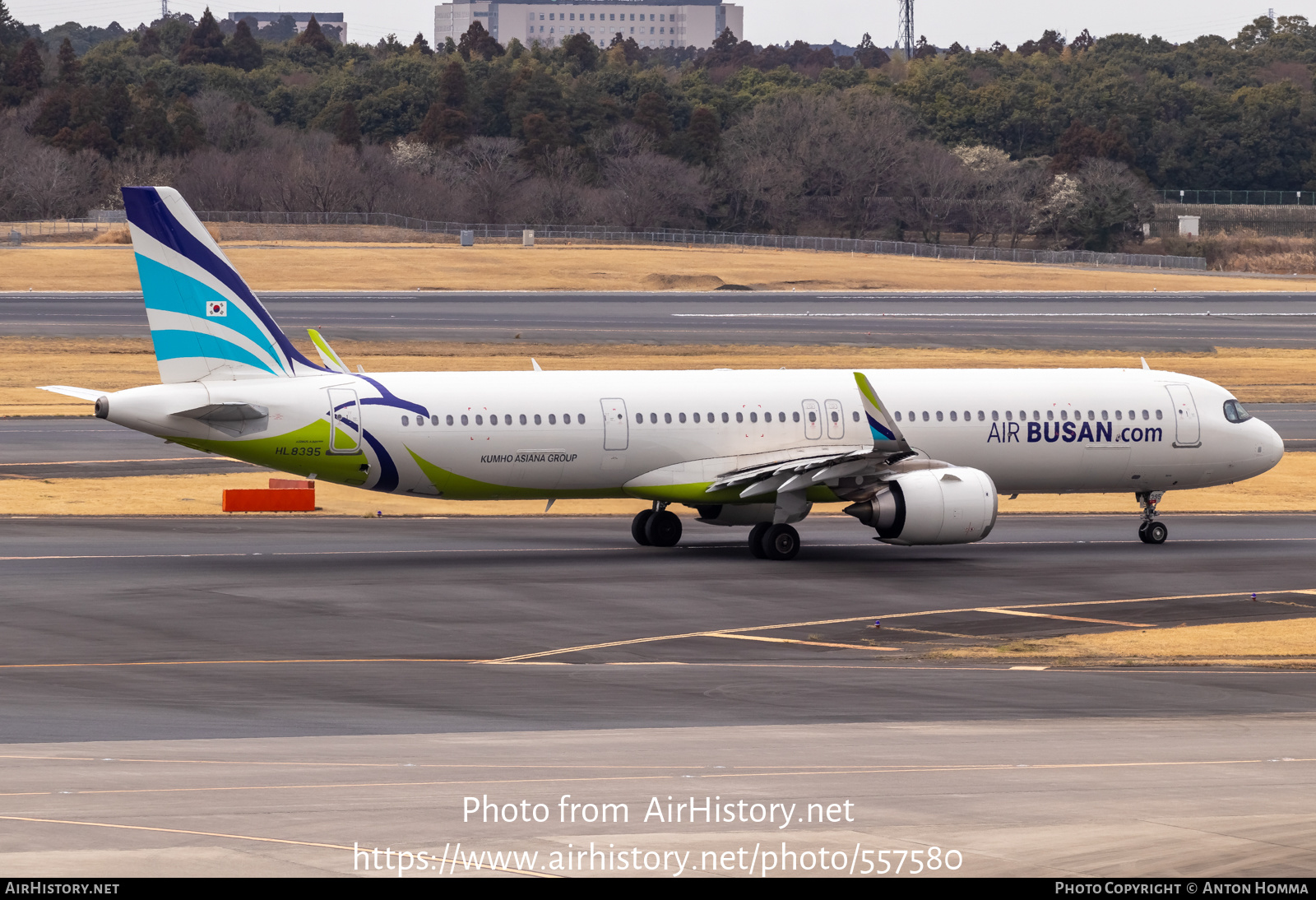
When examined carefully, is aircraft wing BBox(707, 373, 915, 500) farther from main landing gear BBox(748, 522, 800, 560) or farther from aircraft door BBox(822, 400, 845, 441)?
aircraft door BBox(822, 400, 845, 441)

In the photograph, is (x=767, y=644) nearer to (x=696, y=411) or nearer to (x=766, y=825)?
(x=696, y=411)

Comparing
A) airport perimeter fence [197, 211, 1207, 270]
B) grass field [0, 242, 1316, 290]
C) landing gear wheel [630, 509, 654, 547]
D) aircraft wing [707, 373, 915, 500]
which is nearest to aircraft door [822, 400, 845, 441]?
aircraft wing [707, 373, 915, 500]

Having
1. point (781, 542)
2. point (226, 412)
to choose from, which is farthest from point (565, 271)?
point (226, 412)

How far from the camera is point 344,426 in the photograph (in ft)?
129

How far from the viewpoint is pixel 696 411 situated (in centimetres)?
4216

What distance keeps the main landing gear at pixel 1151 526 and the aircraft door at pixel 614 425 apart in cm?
1359

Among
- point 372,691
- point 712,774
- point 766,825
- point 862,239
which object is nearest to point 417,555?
point 372,691

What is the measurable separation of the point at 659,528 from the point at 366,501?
1226cm

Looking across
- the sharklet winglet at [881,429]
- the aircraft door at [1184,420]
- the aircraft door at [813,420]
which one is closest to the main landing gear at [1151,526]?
the aircraft door at [1184,420]

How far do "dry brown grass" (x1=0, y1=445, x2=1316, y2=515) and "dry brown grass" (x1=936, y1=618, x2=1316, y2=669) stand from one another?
15980 millimetres

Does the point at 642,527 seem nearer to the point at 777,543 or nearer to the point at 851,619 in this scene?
the point at 777,543

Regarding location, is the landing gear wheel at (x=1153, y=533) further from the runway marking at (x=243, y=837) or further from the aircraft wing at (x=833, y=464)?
the runway marking at (x=243, y=837)
